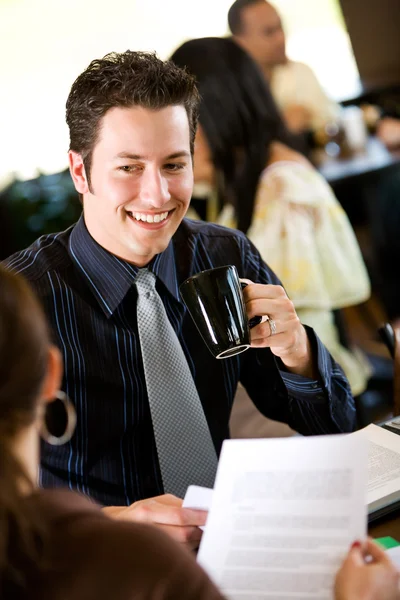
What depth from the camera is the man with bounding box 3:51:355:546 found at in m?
1.36

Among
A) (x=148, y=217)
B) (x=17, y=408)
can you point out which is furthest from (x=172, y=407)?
(x=17, y=408)

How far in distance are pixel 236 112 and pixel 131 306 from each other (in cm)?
150

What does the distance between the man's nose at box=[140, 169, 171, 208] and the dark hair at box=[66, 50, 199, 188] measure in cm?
12

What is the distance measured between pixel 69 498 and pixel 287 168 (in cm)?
215

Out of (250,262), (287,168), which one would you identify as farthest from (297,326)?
(287,168)

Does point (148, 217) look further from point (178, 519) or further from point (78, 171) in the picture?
point (178, 519)

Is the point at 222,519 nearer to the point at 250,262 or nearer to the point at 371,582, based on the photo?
the point at 371,582

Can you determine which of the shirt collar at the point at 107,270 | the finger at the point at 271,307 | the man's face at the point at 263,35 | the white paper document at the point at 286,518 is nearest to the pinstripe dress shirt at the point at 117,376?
the shirt collar at the point at 107,270

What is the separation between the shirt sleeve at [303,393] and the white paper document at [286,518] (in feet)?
1.58

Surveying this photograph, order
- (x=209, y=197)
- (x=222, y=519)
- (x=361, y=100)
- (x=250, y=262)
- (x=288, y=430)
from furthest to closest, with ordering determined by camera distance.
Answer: (x=361, y=100)
(x=209, y=197)
(x=288, y=430)
(x=250, y=262)
(x=222, y=519)

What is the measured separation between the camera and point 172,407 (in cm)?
137

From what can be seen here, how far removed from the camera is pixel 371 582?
0.77m

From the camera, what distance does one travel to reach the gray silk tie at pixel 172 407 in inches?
53.4

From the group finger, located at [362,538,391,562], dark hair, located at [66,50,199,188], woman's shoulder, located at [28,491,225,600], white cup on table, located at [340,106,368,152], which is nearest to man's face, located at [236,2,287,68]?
white cup on table, located at [340,106,368,152]
